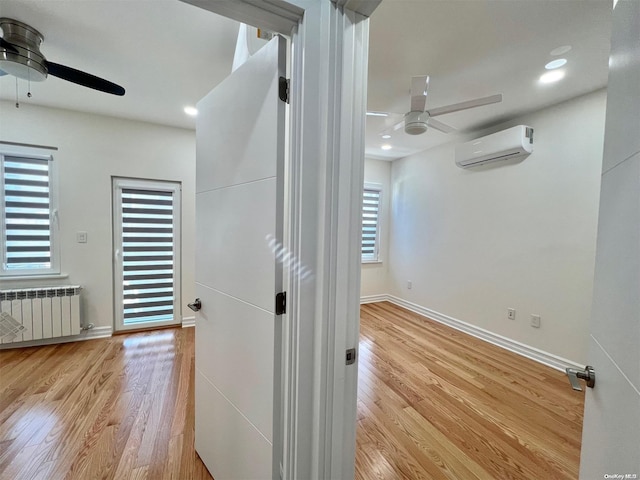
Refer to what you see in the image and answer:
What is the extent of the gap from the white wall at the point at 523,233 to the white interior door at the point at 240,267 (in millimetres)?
2879

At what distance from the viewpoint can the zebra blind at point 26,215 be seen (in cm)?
276

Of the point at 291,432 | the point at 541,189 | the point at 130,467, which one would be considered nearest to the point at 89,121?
the point at 130,467

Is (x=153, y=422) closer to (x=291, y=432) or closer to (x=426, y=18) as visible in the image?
(x=291, y=432)

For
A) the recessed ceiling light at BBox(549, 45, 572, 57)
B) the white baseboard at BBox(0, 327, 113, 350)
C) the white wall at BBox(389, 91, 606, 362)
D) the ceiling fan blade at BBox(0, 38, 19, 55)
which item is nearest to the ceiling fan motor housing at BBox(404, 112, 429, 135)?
the recessed ceiling light at BBox(549, 45, 572, 57)

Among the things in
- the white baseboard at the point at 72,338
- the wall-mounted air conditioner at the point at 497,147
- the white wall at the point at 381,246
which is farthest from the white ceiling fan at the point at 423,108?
the white baseboard at the point at 72,338

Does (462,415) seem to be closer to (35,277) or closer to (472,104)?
(472,104)

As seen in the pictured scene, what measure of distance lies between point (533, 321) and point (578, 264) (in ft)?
2.34

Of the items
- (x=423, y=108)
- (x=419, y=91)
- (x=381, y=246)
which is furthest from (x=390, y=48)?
(x=381, y=246)

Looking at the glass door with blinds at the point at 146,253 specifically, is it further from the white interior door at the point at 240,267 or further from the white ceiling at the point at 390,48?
the white interior door at the point at 240,267

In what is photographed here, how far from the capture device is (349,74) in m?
0.89

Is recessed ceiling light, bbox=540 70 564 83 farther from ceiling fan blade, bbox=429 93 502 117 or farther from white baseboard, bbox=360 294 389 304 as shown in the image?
white baseboard, bbox=360 294 389 304

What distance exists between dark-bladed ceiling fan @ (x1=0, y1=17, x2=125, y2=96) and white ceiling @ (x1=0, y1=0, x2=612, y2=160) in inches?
3.1

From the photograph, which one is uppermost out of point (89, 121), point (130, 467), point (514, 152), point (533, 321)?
point (89, 121)

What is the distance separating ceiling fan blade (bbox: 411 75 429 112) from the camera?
182 cm
